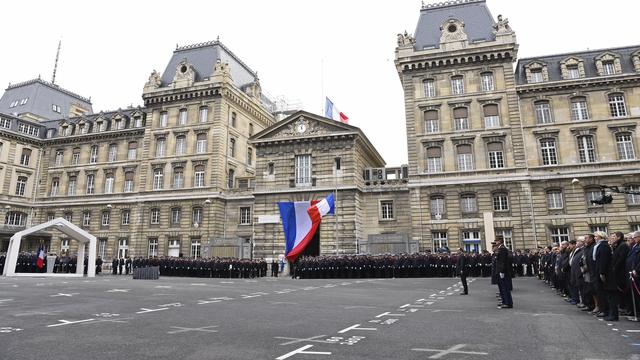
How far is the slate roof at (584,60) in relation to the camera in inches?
1352

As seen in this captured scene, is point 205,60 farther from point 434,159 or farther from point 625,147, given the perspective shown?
point 625,147

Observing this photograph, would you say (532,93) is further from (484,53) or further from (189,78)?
(189,78)

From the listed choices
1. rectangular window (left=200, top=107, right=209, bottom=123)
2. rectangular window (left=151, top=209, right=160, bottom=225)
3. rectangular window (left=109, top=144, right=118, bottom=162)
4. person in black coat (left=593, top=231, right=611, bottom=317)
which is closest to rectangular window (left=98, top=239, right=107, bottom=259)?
rectangular window (left=151, top=209, right=160, bottom=225)

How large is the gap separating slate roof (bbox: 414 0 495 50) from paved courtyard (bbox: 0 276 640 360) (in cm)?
3040

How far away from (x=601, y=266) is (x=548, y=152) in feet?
89.6

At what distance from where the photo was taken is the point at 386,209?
3769cm

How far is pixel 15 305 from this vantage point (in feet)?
39.4

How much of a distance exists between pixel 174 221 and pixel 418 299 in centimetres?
3324

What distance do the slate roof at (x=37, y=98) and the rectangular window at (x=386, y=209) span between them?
47524 millimetres

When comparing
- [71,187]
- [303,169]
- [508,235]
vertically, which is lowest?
[508,235]

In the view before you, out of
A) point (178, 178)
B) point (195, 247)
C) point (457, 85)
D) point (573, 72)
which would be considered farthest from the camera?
point (178, 178)

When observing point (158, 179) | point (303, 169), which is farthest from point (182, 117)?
point (303, 169)

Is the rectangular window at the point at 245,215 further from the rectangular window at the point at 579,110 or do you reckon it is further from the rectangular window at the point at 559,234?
the rectangular window at the point at 579,110

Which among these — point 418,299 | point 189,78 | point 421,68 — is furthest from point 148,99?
point 418,299
